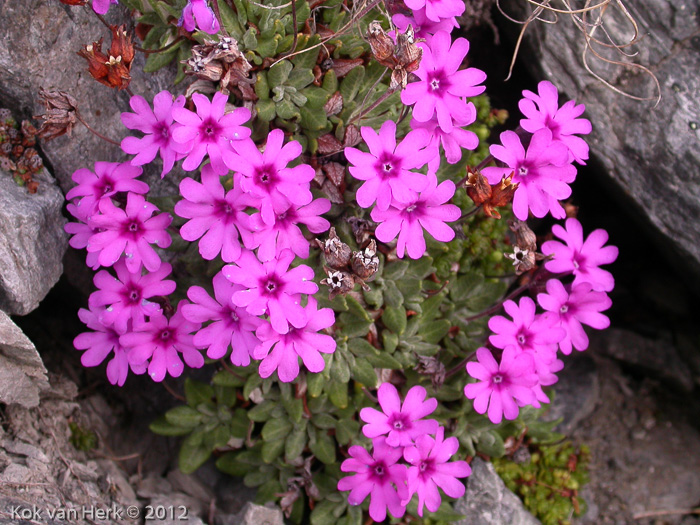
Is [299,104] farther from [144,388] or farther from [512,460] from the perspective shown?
[512,460]

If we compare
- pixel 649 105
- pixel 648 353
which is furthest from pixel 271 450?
pixel 649 105

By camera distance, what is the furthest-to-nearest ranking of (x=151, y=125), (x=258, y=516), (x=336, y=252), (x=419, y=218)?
(x=258, y=516) < (x=151, y=125) < (x=419, y=218) < (x=336, y=252)

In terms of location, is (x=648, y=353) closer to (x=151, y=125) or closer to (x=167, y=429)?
(x=167, y=429)

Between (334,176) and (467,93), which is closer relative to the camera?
(467,93)

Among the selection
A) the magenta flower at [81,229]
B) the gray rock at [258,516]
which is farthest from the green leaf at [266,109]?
the gray rock at [258,516]

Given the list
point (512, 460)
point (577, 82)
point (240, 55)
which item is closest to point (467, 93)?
point (240, 55)

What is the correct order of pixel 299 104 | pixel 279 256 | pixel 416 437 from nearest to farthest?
pixel 279 256
pixel 416 437
pixel 299 104

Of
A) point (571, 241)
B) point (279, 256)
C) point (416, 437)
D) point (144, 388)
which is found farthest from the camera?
point (144, 388)

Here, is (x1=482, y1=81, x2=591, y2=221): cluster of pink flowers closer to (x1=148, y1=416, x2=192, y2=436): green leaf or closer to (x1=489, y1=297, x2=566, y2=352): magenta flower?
(x1=489, y1=297, x2=566, y2=352): magenta flower
